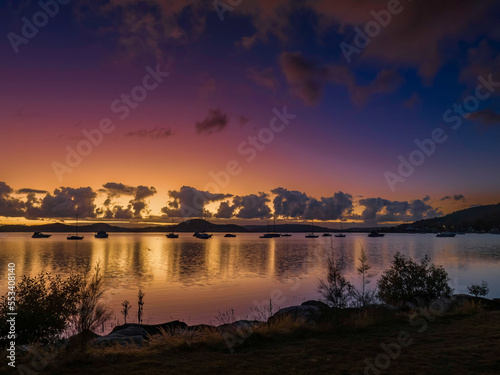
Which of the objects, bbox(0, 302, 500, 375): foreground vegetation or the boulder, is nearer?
bbox(0, 302, 500, 375): foreground vegetation

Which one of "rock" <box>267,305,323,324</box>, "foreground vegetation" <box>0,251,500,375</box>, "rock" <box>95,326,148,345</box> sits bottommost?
"rock" <box>95,326,148,345</box>

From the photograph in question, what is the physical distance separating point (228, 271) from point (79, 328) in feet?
179

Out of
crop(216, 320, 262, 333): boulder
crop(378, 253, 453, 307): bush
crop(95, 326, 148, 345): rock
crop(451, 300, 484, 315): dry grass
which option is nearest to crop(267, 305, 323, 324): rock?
crop(216, 320, 262, 333): boulder

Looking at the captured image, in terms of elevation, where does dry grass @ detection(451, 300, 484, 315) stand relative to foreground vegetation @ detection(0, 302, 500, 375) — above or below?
below

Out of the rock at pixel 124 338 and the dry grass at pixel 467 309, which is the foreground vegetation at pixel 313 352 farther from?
the dry grass at pixel 467 309

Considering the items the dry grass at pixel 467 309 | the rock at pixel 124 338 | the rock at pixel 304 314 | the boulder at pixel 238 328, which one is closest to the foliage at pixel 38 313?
the rock at pixel 124 338

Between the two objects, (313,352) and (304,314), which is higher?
(313,352)

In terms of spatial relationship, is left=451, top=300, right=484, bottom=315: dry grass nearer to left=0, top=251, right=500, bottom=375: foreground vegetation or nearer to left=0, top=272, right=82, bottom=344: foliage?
left=0, top=251, right=500, bottom=375: foreground vegetation

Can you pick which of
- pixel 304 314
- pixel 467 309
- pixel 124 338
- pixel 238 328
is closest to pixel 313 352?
pixel 238 328

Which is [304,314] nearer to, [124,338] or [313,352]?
[313,352]

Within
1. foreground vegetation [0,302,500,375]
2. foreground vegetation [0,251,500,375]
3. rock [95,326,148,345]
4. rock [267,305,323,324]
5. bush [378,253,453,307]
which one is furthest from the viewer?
bush [378,253,453,307]

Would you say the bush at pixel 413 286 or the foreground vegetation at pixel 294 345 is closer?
the foreground vegetation at pixel 294 345

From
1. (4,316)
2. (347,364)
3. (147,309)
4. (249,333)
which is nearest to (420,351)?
(347,364)

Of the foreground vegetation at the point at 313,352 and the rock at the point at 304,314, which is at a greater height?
the foreground vegetation at the point at 313,352
